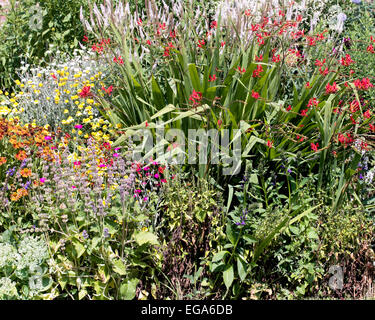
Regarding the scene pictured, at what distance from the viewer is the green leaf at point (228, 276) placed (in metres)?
3.03

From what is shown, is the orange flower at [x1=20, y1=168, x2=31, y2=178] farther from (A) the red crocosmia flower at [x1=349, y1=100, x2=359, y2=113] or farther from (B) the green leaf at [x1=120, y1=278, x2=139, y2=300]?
(A) the red crocosmia flower at [x1=349, y1=100, x2=359, y2=113]

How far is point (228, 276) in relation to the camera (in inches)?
121

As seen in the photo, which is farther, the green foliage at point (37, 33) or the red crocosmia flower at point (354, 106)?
the green foliage at point (37, 33)

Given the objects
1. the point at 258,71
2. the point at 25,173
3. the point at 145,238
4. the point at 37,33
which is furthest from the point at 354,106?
the point at 37,33

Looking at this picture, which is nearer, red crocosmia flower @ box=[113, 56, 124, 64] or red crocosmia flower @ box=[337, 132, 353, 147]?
red crocosmia flower @ box=[337, 132, 353, 147]

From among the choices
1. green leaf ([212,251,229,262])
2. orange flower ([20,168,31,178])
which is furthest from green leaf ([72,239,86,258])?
green leaf ([212,251,229,262])

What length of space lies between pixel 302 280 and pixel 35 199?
1935 millimetres

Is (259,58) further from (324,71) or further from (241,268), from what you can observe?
(241,268)

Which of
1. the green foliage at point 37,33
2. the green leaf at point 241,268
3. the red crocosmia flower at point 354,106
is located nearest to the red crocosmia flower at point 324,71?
the red crocosmia flower at point 354,106

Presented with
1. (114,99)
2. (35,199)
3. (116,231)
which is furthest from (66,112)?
(116,231)

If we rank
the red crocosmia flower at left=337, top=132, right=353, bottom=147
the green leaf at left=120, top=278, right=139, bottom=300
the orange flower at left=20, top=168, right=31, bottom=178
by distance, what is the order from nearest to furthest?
the green leaf at left=120, top=278, right=139, bottom=300 < the orange flower at left=20, top=168, right=31, bottom=178 < the red crocosmia flower at left=337, top=132, right=353, bottom=147

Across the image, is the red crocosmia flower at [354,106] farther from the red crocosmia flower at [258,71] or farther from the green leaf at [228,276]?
the green leaf at [228,276]

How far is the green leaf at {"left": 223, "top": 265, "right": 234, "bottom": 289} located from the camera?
9.94 ft

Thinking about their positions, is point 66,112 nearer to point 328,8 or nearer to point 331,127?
point 331,127
